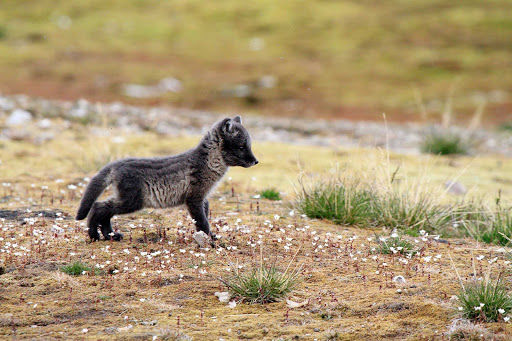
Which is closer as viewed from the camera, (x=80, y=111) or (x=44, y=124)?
(x=44, y=124)

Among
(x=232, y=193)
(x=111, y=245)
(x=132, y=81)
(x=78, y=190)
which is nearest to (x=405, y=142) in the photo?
(x=232, y=193)

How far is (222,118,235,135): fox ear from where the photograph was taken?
8202 millimetres

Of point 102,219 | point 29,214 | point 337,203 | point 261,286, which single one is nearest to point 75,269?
point 102,219

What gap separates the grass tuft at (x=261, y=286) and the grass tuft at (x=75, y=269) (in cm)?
168

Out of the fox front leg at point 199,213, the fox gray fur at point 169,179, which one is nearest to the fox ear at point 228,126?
the fox gray fur at point 169,179

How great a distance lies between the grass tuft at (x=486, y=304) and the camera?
5.67 m

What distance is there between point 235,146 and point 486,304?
3.95 metres

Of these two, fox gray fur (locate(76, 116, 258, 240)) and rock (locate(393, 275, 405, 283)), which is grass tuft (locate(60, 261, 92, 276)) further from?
rock (locate(393, 275, 405, 283))

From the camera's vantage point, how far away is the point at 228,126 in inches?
325

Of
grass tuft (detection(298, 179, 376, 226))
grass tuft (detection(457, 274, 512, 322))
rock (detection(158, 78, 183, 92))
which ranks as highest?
rock (detection(158, 78, 183, 92))

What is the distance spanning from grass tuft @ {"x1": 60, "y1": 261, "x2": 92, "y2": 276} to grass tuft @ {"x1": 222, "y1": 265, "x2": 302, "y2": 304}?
1.68 m

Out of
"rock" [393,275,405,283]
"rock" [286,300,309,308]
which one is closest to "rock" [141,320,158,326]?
"rock" [286,300,309,308]

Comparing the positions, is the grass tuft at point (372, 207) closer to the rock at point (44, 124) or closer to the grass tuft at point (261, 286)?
the grass tuft at point (261, 286)

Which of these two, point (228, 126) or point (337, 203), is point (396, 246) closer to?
point (337, 203)
